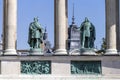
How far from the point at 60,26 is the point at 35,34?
314cm

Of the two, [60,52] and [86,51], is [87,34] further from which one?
[60,52]

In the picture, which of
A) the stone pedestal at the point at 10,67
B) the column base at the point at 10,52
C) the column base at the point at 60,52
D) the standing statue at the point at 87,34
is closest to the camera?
the stone pedestal at the point at 10,67

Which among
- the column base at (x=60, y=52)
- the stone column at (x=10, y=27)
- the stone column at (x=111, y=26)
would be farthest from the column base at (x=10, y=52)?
the stone column at (x=111, y=26)

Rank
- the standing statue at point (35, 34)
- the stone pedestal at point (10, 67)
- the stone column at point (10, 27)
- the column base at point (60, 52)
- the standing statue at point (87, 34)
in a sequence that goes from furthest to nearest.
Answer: the standing statue at point (35, 34) → the standing statue at point (87, 34) → the stone column at point (10, 27) → the column base at point (60, 52) → the stone pedestal at point (10, 67)

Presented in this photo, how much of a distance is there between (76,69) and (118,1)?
32.4 feet

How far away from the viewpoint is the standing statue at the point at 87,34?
5697 cm

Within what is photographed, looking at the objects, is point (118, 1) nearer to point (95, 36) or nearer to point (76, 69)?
point (95, 36)

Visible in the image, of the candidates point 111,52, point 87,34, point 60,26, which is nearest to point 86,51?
point 87,34

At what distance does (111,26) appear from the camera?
184 ft

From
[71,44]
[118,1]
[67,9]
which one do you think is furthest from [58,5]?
[71,44]

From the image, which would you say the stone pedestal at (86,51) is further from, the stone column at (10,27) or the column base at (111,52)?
the stone column at (10,27)

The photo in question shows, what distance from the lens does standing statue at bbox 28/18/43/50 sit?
57094 mm

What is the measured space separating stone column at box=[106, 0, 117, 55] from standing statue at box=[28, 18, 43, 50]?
26.6 feet

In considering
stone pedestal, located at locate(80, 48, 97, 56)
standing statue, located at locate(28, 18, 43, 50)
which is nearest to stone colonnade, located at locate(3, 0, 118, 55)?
stone pedestal, located at locate(80, 48, 97, 56)
